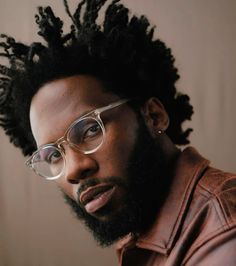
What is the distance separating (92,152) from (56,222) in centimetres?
103

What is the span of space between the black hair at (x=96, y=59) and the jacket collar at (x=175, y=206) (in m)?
0.23

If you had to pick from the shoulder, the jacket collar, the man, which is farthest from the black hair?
the shoulder

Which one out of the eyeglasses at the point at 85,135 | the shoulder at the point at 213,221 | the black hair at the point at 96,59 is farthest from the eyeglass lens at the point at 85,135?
the shoulder at the point at 213,221

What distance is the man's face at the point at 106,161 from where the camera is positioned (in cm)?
85

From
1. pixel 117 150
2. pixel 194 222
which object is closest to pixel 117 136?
pixel 117 150

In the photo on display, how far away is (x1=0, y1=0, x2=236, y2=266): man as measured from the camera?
2.51 ft

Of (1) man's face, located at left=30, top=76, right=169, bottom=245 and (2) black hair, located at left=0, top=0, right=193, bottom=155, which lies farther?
(2) black hair, located at left=0, top=0, right=193, bottom=155

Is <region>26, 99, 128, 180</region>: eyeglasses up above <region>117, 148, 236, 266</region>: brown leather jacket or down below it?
above

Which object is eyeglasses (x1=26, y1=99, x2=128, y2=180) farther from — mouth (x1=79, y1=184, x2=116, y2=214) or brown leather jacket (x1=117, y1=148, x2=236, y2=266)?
brown leather jacket (x1=117, y1=148, x2=236, y2=266)

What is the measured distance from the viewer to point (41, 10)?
1.05m

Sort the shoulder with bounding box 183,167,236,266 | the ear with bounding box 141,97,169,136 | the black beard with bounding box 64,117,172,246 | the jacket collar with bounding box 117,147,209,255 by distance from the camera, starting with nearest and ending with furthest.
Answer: the shoulder with bounding box 183,167,236,266 → the jacket collar with bounding box 117,147,209,255 → the black beard with bounding box 64,117,172,246 → the ear with bounding box 141,97,169,136

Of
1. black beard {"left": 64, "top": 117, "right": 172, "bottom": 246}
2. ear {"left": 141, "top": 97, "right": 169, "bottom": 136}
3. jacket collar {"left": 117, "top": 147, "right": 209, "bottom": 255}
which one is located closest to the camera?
jacket collar {"left": 117, "top": 147, "right": 209, "bottom": 255}

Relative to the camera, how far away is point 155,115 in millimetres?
1004

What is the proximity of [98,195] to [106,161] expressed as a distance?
2.9 inches
